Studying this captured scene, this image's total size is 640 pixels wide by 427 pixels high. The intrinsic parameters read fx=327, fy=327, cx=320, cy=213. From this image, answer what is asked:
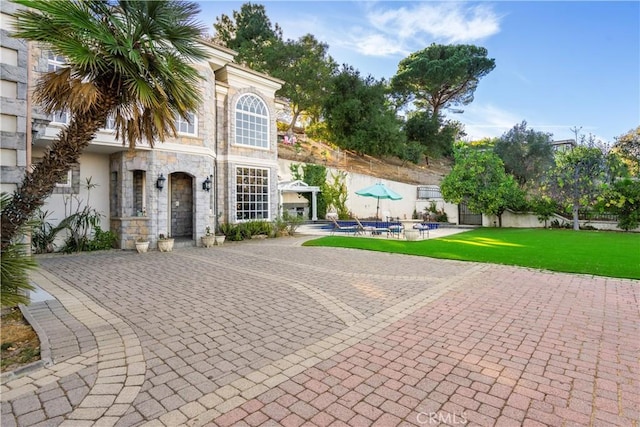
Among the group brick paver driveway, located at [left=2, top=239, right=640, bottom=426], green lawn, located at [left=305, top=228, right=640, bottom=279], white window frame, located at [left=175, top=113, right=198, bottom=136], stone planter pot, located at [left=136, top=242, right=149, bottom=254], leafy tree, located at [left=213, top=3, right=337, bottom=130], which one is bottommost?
brick paver driveway, located at [left=2, top=239, right=640, bottom=426]

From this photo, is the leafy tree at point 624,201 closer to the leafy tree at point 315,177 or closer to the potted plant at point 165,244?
the leafy tree at point 315,177

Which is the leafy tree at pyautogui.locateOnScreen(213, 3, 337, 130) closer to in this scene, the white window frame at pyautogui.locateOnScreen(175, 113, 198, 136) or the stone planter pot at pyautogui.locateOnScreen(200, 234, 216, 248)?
the white window frame at pyautogui.locateOnScreen(175, 113, 198, 136)

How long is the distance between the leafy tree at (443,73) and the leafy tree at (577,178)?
21703 millimetres

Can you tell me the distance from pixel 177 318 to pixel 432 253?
9241 mm

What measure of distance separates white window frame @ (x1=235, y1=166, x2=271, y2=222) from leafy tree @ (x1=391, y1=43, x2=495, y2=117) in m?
29.9

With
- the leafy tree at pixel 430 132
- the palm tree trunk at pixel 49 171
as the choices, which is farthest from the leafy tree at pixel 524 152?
the palm tree trunk at pixel 49 171

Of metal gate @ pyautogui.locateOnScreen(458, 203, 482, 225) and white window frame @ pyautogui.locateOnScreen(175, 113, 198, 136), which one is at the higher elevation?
white window frame @ pyautogui.locateOnScreen(175, 113, 198, 136)

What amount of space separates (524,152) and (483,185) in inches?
419

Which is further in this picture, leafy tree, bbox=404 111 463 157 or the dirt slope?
leafy tree, bbox=404 111 463 157

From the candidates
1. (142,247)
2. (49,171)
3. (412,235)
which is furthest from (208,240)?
Answer: (49,171)

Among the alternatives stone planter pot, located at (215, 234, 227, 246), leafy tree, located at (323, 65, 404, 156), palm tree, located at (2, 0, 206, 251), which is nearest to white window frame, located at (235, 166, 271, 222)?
stone planter pot, located at (215, 234, 227, 246)

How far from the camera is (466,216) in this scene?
2600 centimetres

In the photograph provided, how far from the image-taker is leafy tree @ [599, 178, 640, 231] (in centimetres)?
1845

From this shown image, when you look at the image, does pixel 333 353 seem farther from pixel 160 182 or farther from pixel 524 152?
pixel 524 152
